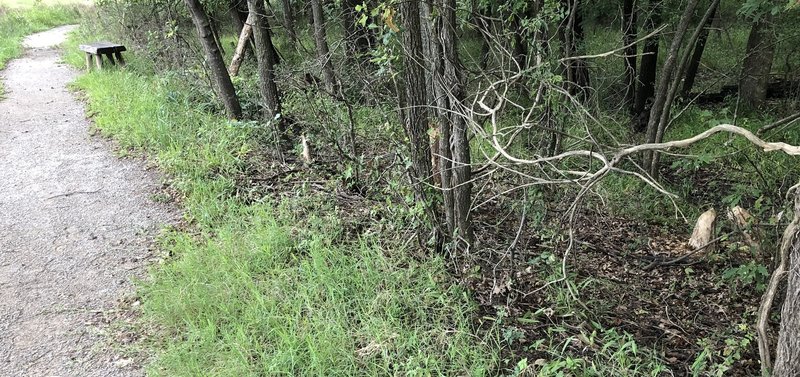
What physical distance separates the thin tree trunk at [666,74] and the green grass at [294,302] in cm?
330

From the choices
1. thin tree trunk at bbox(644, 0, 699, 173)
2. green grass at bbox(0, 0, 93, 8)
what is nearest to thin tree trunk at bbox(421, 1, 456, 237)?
thin tree trunk at bbox(644, 0, 699, 173)

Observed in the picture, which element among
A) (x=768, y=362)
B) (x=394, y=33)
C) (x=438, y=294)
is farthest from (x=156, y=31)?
(x=768, y=362)

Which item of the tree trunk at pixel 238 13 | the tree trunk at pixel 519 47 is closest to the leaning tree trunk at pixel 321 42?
the tree trunk at pixel 519 47

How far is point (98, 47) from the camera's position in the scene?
1051 cm

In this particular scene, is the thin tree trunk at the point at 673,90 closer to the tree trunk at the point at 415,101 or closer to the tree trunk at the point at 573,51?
the tree trunk at the point at 573,51

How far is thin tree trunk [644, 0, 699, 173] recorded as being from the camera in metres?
5.20

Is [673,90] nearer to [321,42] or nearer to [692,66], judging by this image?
[692,66]

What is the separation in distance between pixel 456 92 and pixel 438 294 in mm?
1366

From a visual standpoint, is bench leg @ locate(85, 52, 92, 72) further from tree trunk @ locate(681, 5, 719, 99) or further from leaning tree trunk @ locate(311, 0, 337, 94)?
tree trunk @ locate(681, 5, 719, 99)

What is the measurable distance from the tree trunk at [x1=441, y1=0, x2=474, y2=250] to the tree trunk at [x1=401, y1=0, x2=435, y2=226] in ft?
0.70

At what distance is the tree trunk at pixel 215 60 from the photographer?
6.52 meters

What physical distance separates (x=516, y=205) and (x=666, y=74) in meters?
2.50

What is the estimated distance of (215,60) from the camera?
6742 mm

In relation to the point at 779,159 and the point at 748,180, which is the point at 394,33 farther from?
the point at 779,159
